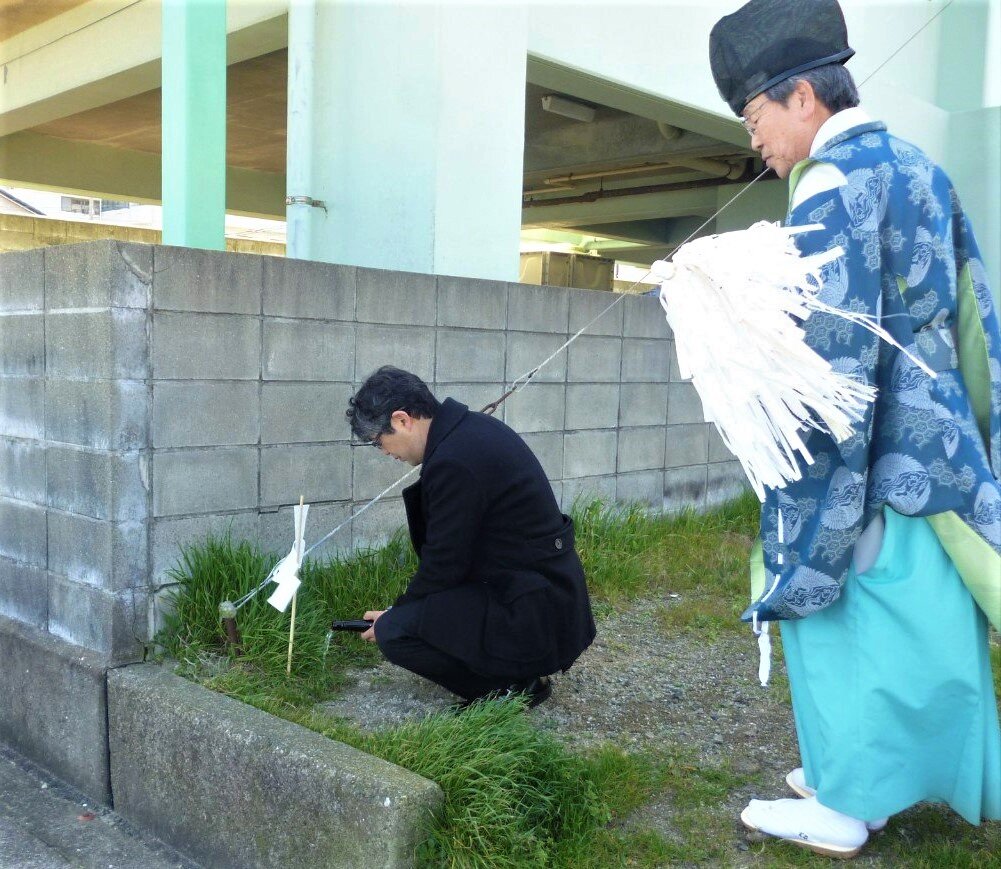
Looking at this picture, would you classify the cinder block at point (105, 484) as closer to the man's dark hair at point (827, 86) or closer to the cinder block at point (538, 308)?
the cinder block at point (538, 308)

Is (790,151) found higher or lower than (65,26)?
lower

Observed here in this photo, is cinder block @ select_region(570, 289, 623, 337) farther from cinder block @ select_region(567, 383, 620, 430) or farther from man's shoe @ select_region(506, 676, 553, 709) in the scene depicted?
man's shoe @ select_region(506, 676, 553, 709)

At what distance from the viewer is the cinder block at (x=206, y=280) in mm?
3188

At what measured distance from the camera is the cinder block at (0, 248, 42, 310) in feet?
11.3

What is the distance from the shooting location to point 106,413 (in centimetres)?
312

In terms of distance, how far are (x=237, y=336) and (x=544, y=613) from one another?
1.47 metres

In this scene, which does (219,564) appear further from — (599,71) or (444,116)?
(599,71)

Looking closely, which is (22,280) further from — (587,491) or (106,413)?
(587,491)

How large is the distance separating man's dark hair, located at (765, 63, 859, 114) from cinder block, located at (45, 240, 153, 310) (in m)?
1.99

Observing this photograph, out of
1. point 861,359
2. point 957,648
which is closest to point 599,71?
point 861,359

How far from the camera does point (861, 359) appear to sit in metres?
2.13

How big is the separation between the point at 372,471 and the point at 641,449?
1960mm

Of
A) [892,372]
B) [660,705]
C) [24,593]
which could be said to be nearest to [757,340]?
[892,372]

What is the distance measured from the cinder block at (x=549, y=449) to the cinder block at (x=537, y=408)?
0.10 ft
